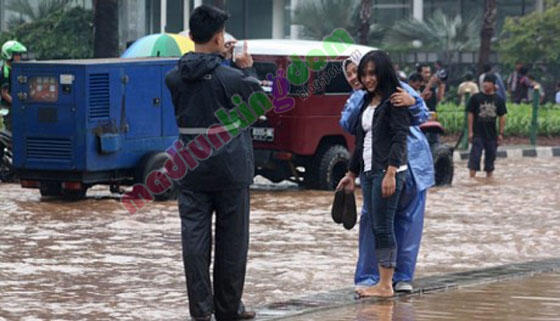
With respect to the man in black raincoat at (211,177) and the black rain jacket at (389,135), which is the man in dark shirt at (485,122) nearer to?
the black rain jacket at (389,135)

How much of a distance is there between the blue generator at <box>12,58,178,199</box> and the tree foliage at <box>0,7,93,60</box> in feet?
109

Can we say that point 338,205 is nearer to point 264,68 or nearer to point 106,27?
point 264,68

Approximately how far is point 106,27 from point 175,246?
1258 centimetres

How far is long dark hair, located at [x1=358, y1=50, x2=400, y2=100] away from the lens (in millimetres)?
9461

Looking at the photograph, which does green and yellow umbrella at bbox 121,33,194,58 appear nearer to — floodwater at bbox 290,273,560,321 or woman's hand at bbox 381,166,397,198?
floodwater at bbox 290,273,560,321

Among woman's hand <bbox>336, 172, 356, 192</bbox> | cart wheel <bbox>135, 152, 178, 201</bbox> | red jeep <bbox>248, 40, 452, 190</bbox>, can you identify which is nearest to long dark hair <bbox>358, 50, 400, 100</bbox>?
woman's hand <bbox>336, 172, 356, 192</bbox>

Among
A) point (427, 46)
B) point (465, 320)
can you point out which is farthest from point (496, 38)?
point (465, 320)

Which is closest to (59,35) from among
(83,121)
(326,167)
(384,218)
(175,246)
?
(326,167)

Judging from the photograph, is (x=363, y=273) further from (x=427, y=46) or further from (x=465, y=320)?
(x=427, y=46)

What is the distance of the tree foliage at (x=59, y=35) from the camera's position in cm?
5041

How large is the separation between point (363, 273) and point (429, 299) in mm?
538

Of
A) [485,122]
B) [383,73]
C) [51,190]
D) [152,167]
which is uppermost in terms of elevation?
[383,73]

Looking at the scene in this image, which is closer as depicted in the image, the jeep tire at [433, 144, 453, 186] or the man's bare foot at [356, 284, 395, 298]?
the man's bare foot at [356, 284, 395, 298]

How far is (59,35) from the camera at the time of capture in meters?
51.0
